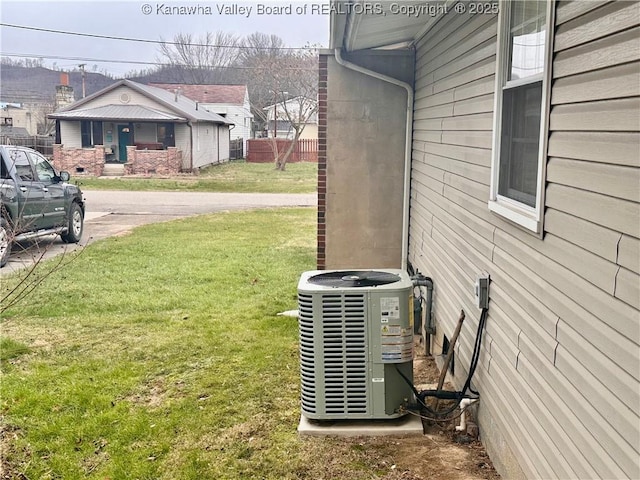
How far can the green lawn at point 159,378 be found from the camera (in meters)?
3.73

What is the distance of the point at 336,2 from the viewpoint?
15.2 feet

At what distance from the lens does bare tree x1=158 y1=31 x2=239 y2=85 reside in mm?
50031

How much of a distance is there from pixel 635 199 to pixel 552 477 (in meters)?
1.23

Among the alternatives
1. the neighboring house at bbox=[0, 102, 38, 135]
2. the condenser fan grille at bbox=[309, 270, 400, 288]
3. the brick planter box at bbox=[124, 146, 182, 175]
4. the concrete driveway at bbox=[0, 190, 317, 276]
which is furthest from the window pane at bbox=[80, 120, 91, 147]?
the neighboring house at bbox=[0, 102, 38, 135]

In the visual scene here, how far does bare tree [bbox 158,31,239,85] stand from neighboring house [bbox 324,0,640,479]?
4514 centimetres

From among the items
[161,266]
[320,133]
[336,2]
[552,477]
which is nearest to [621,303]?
[552,477]

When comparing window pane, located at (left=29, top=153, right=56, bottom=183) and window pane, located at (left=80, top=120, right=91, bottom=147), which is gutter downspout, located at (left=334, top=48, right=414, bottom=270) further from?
window pane, located at (left=80, top=120, right=91, bottom=147)

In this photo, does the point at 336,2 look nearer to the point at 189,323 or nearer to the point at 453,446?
the point at 453,446

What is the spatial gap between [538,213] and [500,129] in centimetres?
93

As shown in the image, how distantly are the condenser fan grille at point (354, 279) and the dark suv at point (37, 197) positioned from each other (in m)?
6.16

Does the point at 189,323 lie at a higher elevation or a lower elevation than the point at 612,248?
lower

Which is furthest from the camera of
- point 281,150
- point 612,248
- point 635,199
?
point 281,150

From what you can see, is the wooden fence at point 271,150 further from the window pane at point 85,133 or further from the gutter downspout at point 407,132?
the gutter downspout at point 407,132

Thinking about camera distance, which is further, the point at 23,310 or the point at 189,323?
the point at 23,310
